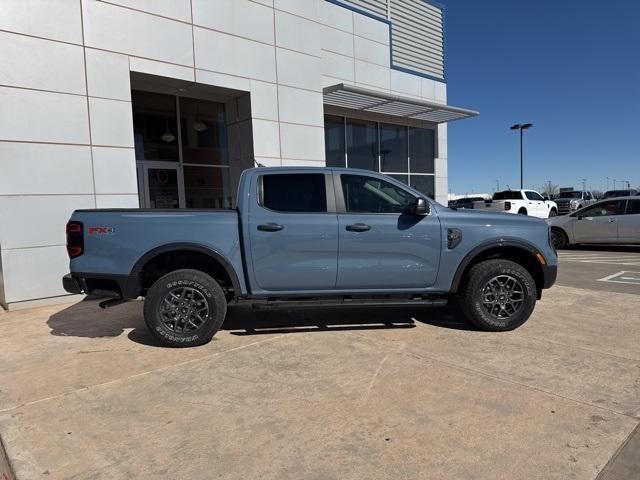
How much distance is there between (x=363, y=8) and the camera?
43.6 ft

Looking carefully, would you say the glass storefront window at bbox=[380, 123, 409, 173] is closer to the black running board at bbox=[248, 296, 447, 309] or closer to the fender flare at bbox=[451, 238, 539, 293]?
the fender flare at bbox=[451, 238, 539, 293]

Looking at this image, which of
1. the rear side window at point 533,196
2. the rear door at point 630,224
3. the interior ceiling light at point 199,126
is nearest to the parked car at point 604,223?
the rear door at point 630,224

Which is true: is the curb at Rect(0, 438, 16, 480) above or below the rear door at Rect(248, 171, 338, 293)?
below

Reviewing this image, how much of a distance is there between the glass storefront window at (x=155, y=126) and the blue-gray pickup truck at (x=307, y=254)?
18.8 feet

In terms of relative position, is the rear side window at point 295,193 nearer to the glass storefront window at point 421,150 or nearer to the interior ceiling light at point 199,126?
the interior ceiling light at point 199,126

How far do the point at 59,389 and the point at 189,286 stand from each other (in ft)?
4.81

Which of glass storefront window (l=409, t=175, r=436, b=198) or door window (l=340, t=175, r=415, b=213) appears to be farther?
glass storefront window (l=409, t=175, r=436, b=198)

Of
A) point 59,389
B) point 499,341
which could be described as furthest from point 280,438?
point 499,341

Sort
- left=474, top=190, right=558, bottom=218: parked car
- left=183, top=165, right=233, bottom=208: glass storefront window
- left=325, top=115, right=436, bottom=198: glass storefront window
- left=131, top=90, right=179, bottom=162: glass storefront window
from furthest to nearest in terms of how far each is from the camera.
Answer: left=474, top=190, right=558, bottom=218: parked car → left=325, top=115, right=436, bottom=198: glass storefront window → left=183, top=165, right=233, bottom=208: glass storefront window → left=131, top=90, right=179, bottom=162: glass storefront window

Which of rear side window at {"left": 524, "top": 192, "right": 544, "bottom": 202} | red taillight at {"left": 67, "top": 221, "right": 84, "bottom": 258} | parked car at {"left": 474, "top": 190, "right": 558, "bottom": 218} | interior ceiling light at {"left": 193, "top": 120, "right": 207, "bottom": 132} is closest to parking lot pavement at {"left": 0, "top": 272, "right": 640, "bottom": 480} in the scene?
red taillight at {"left": 67, "top": 221, "right": 84, "bottom": 258}

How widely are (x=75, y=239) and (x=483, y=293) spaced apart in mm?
4487

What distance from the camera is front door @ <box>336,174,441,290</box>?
4.93 meters

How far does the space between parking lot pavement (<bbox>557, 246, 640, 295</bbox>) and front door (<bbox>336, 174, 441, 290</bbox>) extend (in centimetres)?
422

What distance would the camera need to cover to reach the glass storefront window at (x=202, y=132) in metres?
10.4
